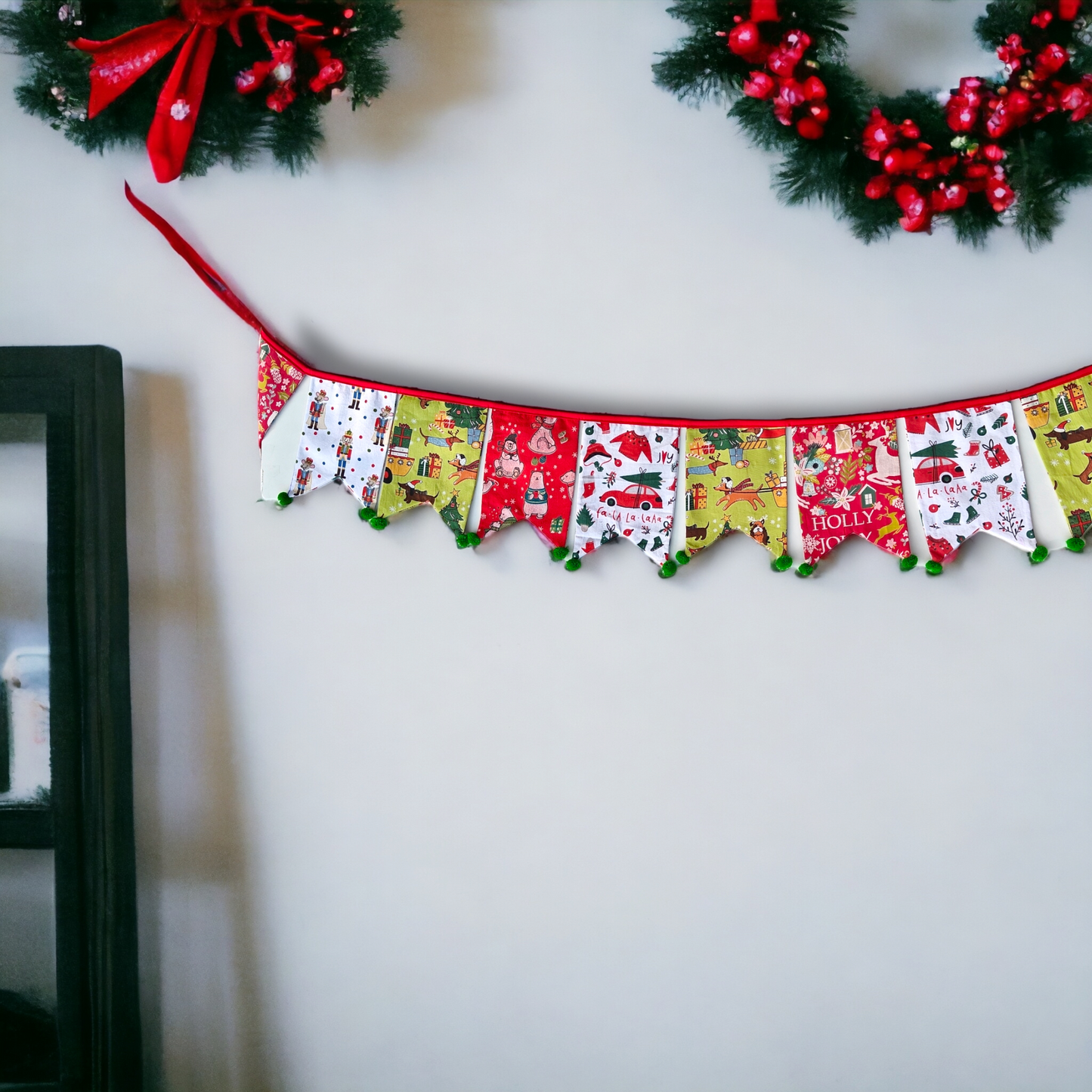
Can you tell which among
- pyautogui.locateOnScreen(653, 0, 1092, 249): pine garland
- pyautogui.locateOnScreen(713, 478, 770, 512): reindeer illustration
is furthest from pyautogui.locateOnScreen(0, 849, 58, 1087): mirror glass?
pyautogui.locateOnScreen(653, 0, 1092, 249): pine garland

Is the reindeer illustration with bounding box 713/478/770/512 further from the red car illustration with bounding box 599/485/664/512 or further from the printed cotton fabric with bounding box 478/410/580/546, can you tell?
the printed cotton fabric with bounding box 478/410/580/546

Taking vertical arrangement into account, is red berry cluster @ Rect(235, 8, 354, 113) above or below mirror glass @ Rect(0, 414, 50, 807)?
above

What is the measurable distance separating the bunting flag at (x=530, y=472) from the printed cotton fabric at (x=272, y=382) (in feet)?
0.88

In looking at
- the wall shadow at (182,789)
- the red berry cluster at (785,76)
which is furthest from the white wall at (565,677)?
the red berry cluster at (785,76)

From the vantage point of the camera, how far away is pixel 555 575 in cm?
117

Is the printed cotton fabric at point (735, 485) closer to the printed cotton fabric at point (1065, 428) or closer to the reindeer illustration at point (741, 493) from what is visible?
the reindeer illustration at point (741, 493)

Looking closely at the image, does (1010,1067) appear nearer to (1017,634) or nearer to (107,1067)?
(1017,634)

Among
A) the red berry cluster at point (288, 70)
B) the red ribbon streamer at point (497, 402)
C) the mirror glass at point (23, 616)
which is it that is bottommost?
the mirror glass at point (23, 616)

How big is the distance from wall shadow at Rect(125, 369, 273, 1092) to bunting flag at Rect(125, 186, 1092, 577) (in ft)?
0.57

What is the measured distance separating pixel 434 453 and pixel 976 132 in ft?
2.64

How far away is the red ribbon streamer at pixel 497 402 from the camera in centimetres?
112

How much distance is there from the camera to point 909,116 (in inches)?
43.4

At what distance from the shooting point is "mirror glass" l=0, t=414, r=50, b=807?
1086mm

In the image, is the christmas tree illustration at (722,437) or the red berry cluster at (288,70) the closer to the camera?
the red berry cluster at (288,70)
